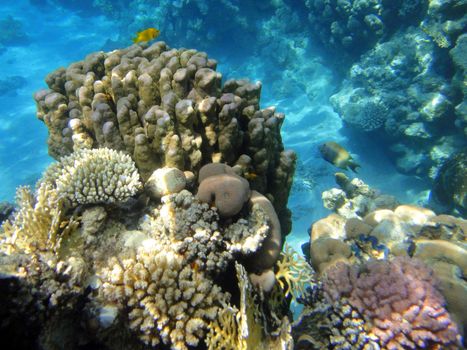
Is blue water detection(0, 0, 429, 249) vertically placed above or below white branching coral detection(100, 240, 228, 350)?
above

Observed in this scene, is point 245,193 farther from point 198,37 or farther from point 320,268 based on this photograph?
point 198,37

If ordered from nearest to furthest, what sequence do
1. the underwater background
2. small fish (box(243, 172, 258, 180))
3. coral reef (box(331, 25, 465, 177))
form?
1. small fish (box(243, 172, 258, 180))
2. the underwater background
3. coral reef (box(331, 25, 465, 177))

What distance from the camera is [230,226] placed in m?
3.11

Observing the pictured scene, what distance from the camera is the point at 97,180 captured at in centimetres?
299

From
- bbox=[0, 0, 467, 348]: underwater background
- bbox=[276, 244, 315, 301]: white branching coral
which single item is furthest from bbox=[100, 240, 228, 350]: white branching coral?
bbox=[0, 0, 467, 348]: underwater background

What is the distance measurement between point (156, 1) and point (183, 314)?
2885cm

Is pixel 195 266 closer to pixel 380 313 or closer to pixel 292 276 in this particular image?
pixel 292 276

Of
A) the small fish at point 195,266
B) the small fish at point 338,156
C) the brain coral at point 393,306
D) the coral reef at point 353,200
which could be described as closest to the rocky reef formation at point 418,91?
the coral reef at point 353,200

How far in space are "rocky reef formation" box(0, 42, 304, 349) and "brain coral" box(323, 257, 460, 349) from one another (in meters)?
0.56

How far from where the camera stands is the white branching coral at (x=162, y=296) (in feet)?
8.24

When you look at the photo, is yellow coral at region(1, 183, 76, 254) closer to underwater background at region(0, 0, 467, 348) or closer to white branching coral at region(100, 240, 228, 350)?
white branching coral at region(100, 240, 228, 350)

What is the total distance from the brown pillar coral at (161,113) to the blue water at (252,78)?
7.95 m

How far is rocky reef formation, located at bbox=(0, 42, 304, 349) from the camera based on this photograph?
2422 millimetres

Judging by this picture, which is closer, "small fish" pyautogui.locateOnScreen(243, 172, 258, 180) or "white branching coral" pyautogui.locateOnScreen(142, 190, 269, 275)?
"white branching coral" pyautogui.locateOnScreen(142, 190, 269, 275)
